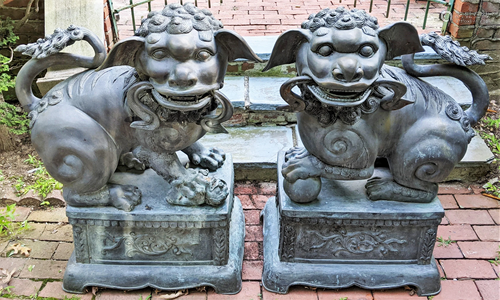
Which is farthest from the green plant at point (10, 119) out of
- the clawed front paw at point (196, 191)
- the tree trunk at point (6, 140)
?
the clawed front paw at point (196, 191)

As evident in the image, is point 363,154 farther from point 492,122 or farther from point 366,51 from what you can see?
point 492,122

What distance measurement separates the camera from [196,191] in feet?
8.92

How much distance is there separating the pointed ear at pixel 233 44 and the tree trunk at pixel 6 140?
2778 mm

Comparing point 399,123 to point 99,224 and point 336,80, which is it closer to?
point 336,80

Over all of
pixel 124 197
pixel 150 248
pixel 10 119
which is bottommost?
pixel 150 248

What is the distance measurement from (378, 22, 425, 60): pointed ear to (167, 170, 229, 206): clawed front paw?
3.89ft

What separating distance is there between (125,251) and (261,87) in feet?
6.87

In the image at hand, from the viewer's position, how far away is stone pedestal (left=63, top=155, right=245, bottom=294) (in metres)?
2.76

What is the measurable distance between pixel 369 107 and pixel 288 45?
53 centimetres

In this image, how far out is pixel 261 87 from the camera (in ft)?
14.4

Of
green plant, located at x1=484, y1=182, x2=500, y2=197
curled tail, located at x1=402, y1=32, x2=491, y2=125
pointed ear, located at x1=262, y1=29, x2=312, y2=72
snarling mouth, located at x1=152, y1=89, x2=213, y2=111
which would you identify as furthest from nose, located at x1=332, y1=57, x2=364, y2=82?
green plant, located at x1=484, y1=182, x2=500, y2=197

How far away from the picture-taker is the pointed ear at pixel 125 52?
2.24 metres

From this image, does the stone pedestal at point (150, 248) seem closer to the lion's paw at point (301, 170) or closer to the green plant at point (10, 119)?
the lion's paw at point (301, 170)

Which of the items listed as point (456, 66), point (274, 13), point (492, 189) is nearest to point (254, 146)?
point (456, 66)
